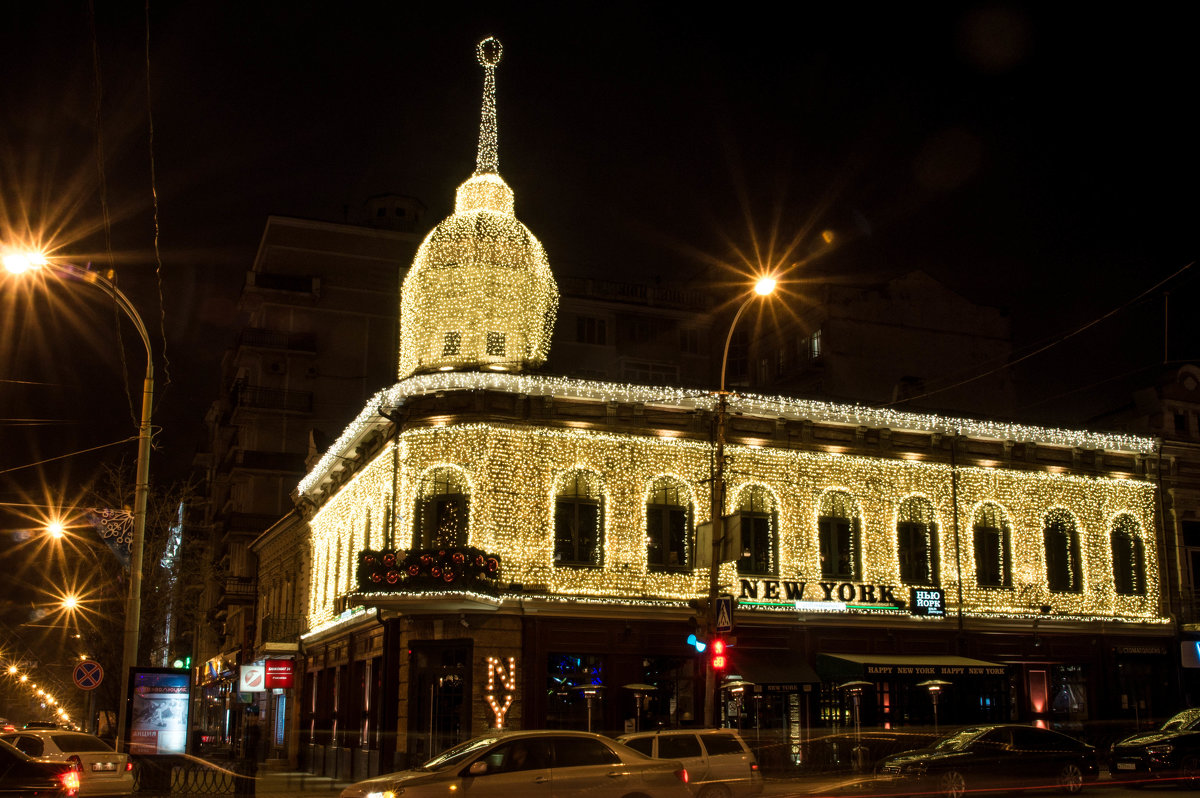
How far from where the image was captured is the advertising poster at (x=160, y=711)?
24.0m

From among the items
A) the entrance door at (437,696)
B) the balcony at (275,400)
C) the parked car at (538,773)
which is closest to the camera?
the parked car at (538,773)

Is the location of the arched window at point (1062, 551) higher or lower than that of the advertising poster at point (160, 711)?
higher

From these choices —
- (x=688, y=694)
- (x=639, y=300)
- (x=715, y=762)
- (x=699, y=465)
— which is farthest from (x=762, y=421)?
(x=639, y=300)

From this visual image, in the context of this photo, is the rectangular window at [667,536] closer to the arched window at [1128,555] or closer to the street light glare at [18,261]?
the arched window at [1128,555]

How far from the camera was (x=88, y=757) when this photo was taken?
23766mm

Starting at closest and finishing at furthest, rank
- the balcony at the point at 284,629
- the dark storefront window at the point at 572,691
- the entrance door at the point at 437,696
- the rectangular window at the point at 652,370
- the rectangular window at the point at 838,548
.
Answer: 1. the entrance door at the point at 437,696
2. the dark storefront window at the point at 572,691
3. the rectangular window at the point at 838,548
4. the balcony at the point at 284,629
5. the rectangular window at the point at 652,370

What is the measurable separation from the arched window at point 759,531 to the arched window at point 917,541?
12.7ft

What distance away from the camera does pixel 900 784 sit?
21422 mm

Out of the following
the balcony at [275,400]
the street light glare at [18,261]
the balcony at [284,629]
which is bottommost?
the balcony at [284,629]

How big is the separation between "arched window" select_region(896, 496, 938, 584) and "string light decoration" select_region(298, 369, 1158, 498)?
2255mm

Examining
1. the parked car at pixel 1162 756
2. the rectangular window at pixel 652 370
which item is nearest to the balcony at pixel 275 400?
the rectangular window at pixel 652 370

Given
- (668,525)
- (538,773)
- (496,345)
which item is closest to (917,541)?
(668,525)

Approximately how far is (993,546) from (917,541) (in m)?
2.53

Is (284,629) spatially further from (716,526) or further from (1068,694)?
(1068,694)
